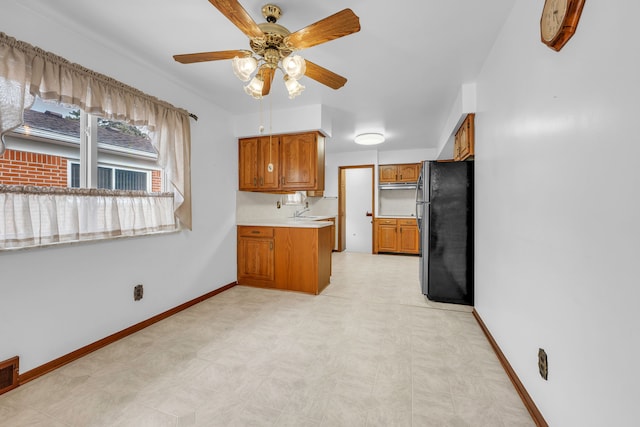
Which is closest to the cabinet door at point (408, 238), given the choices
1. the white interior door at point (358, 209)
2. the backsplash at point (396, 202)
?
the backsplash at point (396, 202)

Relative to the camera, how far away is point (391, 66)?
2346 millimetres

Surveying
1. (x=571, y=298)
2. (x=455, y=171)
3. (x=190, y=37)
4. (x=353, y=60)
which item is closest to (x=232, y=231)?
(x=190, y=37)

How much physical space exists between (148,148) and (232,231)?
1.48 m

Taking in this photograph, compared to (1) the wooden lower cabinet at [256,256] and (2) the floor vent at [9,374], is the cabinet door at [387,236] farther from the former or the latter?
(2) the floor vent at [9,374]

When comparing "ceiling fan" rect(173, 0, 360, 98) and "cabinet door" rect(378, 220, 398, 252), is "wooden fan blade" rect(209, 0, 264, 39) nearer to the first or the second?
"ceiling fan" rect(173, 0, 360, 98)

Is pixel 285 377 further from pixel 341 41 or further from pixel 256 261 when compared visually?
pixel 341 41

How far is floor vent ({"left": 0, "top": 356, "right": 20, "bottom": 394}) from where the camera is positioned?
4.93 feet

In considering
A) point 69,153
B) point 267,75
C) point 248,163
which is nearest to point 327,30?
point 267,75

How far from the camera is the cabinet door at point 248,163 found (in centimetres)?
361

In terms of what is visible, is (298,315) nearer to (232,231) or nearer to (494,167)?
(232,231)

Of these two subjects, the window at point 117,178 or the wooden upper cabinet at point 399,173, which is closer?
the window at point 117,178

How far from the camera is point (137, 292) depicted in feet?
7.49

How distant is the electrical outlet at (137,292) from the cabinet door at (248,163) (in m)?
1.79

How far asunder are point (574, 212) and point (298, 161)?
2.79m
